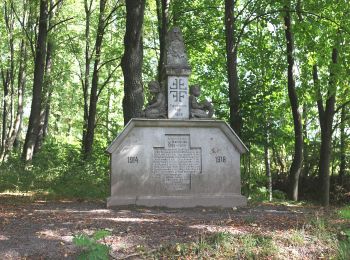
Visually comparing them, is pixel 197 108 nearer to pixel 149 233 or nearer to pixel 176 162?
pixel 176 162

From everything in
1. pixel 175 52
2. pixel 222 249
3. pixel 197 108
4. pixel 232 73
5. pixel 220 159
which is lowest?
pixel 222 249

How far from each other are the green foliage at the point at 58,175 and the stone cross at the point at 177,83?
3.72m

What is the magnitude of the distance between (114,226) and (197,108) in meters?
4.16

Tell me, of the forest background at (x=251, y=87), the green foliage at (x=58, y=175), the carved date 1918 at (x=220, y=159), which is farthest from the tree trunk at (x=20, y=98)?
the carved date 1918 at (x=220, y=159)

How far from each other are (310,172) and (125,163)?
11.8m

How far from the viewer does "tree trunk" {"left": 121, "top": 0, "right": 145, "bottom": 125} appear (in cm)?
1116

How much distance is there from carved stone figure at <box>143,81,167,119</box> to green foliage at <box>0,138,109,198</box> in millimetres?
3460

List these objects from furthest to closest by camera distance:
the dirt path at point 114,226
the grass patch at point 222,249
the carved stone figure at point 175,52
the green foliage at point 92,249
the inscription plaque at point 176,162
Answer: the carved stone figure at point 175,52
the inscription plaque at point 176,162
the dirt path at point 114,226
the grass patch at point 222,249
the green foliage at point 92,249

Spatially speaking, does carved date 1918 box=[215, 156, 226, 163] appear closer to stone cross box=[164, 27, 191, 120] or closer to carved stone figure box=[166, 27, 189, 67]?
stone cross box=[164, 27, 191, 120]

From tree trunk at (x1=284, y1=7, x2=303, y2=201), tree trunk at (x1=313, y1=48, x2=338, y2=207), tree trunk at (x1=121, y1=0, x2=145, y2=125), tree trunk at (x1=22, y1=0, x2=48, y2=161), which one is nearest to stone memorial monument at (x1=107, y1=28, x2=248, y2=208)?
tree trunk at (x1=121, y1=0, x2=145, y2=125)

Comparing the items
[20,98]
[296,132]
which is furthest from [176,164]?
[20,98]

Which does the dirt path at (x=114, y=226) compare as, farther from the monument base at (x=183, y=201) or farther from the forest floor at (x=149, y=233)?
the monument base at (x=183, y=201)

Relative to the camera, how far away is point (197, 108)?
382 inches

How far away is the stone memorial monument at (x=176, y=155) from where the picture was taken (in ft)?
30.0
